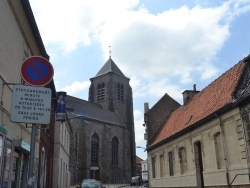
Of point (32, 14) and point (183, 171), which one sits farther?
point (183, 171)

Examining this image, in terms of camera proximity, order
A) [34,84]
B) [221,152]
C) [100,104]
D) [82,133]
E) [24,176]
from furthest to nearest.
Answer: [100,104] → [82,133] → [221,152] → [24,176] → [34,84]

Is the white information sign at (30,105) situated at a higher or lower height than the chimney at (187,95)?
lower

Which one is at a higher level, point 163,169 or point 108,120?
point 108,120

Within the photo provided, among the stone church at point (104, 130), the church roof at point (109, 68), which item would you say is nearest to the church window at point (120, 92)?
the stone church at point (104, 130)

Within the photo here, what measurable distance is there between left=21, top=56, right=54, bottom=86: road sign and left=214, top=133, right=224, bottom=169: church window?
12907 mm

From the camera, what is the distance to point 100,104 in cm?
7325

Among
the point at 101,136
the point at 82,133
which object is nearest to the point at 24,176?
the point at 82,133

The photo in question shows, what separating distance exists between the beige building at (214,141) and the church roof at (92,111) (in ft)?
120

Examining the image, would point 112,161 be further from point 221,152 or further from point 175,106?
point 221,152

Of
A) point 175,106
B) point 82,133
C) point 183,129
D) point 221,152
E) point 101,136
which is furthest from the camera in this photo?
point 101,136

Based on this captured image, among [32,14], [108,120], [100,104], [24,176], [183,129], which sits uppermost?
[100,104]

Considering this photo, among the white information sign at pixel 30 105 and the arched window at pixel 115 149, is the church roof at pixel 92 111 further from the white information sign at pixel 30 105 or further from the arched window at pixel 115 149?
the white information sign at pixel 30 105

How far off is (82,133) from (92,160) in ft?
18.7

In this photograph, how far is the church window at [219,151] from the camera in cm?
1579
